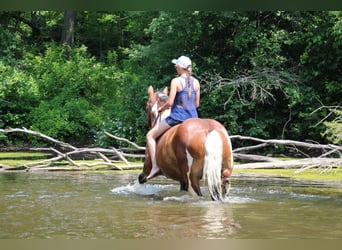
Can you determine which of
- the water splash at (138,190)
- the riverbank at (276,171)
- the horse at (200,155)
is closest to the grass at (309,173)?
the riverbank at (276,171)

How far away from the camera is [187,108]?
→ 24.5 ft

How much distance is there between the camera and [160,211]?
602 centimetres

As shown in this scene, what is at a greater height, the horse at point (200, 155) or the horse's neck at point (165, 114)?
the horse's neck at point (165, 114)

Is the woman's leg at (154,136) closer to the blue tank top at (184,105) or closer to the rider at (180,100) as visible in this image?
the rider at (180,100)

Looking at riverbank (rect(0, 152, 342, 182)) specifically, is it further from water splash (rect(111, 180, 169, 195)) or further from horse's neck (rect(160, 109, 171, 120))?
horse's neck (rect(160, 109, 171, 120))

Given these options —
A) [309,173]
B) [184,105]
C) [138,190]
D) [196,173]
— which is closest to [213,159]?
[196,173]

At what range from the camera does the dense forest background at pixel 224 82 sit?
1619 centimetres

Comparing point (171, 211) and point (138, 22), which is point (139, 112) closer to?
point (138, 22)

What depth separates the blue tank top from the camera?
7.36 meters

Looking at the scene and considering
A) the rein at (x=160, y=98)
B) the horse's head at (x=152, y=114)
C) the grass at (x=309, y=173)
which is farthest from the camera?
the grass at (x=309, y=173)

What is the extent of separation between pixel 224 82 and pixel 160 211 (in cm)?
1062

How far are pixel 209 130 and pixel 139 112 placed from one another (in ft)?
38.9
